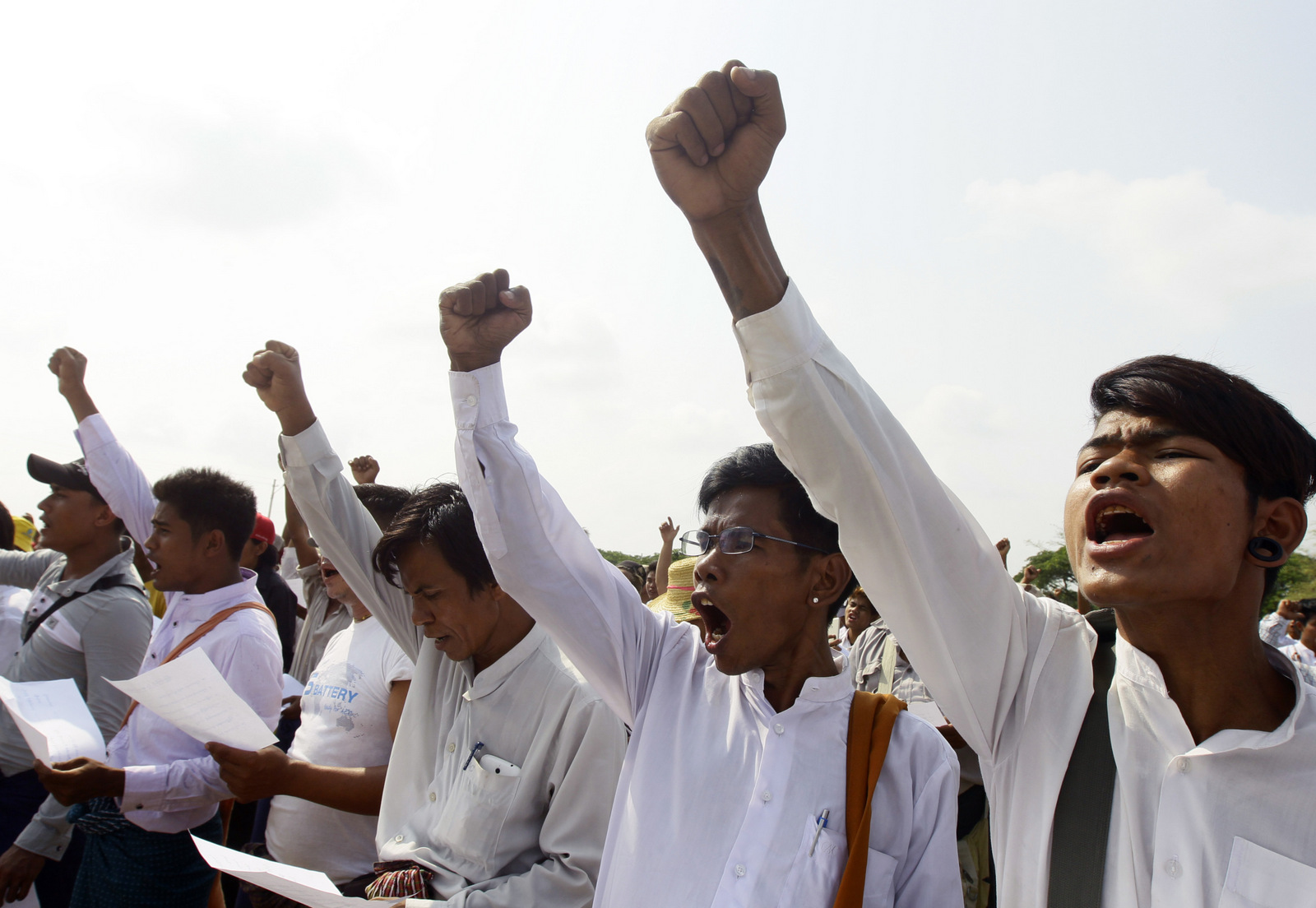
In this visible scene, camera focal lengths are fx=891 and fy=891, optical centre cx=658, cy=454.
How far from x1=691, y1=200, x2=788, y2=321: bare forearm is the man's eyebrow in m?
0.70

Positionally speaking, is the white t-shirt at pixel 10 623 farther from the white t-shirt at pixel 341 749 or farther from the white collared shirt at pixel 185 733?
the white t-shirt at pixel 341 749

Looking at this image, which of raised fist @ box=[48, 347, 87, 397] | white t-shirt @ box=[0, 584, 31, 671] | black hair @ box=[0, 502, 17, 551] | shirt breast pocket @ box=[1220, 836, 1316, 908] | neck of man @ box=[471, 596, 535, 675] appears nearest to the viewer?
shirt breast pocket @ box=[1220, 836, 1316, 908]

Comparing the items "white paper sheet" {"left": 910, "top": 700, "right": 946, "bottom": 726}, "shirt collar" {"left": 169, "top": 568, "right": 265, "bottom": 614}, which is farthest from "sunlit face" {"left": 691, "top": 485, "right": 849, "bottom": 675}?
"shirt collar" {"left": 169, "top": 568, "right": 265, "bottom": 614}

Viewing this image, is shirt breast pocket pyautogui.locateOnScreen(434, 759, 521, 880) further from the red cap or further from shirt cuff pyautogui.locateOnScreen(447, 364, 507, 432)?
the red cap

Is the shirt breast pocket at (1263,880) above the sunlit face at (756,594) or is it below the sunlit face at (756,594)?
below

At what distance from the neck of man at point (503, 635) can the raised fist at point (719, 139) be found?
1533mm

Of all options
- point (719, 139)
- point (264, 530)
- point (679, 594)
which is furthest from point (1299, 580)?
point (719, 139)

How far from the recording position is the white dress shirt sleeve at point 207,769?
3.16m

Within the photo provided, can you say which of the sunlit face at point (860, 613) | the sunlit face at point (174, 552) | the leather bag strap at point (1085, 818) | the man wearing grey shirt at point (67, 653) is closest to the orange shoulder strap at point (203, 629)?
the sunlit face at point (174, 552)

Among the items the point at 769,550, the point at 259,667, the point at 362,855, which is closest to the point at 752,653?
the point at 769,550

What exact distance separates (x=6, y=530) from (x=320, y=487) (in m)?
4.41

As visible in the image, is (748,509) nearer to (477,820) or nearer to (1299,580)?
(477,820)

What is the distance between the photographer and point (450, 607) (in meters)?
2.58

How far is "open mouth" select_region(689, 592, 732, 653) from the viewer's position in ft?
6.97
